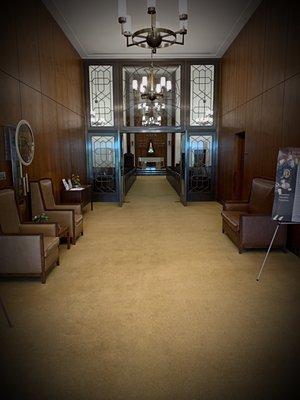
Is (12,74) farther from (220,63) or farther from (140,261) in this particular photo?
(220,63)

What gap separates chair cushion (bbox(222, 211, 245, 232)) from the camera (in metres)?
4.65

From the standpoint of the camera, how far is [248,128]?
647 cm

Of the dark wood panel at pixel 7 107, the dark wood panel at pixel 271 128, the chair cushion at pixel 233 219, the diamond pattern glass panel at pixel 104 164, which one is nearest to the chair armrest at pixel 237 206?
the chair cushion at pixel 233 219

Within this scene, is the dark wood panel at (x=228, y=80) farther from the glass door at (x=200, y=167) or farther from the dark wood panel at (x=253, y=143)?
the dark wood panel at (x=253, y=143)

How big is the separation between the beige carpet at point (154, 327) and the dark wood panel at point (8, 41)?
9.31 ft

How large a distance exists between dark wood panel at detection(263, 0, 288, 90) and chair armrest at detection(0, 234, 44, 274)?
4.51 metres

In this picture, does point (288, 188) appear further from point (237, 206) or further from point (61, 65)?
point (61, 65)

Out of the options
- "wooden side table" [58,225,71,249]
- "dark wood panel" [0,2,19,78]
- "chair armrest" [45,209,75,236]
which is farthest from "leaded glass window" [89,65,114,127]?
"wooden side table" [58,225,71,249]

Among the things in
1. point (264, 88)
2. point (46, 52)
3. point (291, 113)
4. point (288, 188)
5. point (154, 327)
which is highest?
point (46, 52)

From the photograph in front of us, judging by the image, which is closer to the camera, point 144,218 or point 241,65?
point 241,65

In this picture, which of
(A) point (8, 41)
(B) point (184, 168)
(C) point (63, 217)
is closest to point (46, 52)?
(A) point (8, 41)

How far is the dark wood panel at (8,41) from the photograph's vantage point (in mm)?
4012

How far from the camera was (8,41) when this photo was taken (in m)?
4.17

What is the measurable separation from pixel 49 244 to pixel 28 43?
11.2 feet
